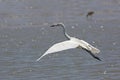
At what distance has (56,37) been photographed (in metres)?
15.9

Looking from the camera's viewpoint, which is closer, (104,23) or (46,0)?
(104,23)

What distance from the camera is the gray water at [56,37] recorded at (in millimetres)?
11602

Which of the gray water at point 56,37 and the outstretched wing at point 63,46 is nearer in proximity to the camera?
the outstretched wing at point 63,46

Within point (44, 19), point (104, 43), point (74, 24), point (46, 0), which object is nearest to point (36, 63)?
point (104, 43)

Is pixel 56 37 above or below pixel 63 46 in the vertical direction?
below

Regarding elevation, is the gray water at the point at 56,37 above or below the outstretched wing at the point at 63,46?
below

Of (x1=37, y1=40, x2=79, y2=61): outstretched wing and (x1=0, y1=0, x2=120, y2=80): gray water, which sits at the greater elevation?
(x1=37, y1=40, x2=79, y2=61): outstretched wing

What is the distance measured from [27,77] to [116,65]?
2107 millimetres

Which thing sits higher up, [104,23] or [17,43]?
[17,43]

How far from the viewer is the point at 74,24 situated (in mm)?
18109

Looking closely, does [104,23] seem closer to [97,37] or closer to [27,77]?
[97,37]

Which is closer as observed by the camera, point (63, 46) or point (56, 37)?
point (63, 46)

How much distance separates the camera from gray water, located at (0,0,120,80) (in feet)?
38.1

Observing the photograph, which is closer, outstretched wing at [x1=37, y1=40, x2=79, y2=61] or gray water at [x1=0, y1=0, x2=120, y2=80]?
outstretched wing at [x1=37, y1=40, x2=79, y2=61]
